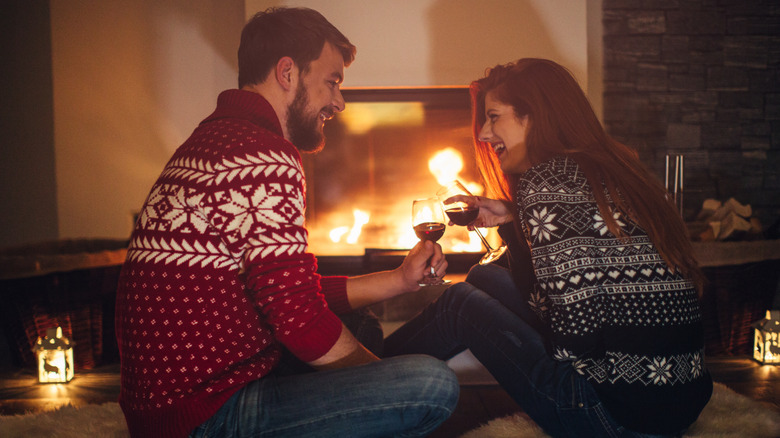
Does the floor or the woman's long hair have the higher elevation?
the woman's long hair

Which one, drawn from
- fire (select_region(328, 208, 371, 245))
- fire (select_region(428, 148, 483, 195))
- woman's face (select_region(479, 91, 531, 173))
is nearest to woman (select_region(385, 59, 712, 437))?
woman's face (select_region(479, 91, 531, 173))

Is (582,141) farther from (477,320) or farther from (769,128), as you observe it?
(769,128)

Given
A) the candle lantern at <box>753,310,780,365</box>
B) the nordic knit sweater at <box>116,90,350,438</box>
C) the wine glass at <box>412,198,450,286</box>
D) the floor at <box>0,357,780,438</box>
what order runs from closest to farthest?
1. the nordic knit sweater at <box>116,90,350,438</box>
2. the wine glass at <box>412,198,450,286</box>
3. the floor at <box>0,357,780,438</box>
4. the candle lantern at <box>753,310,780,365</box>

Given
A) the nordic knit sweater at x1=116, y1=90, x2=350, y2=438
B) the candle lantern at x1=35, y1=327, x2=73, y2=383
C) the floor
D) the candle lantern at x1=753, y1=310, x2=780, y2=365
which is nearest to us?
the nordic knit sweater at x1=116, y1=90, x2=350, y2=438

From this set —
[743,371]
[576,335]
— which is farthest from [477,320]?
[743,371]

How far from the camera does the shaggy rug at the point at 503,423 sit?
4.01ft

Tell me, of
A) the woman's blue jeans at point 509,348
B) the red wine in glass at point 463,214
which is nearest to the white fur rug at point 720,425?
the woman's blue jeans at point 509,348

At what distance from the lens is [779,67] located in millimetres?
2541

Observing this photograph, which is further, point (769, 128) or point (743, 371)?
point (769, 128)

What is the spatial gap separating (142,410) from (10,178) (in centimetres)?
255

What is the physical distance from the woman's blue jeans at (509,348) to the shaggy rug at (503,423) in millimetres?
207

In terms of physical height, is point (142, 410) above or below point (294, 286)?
below

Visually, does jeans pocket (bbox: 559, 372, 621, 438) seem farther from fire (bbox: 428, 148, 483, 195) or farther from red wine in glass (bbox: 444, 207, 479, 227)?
fire (bbox: 428, 148, 483, 195)

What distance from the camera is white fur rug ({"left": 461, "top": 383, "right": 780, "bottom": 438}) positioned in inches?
47.1
